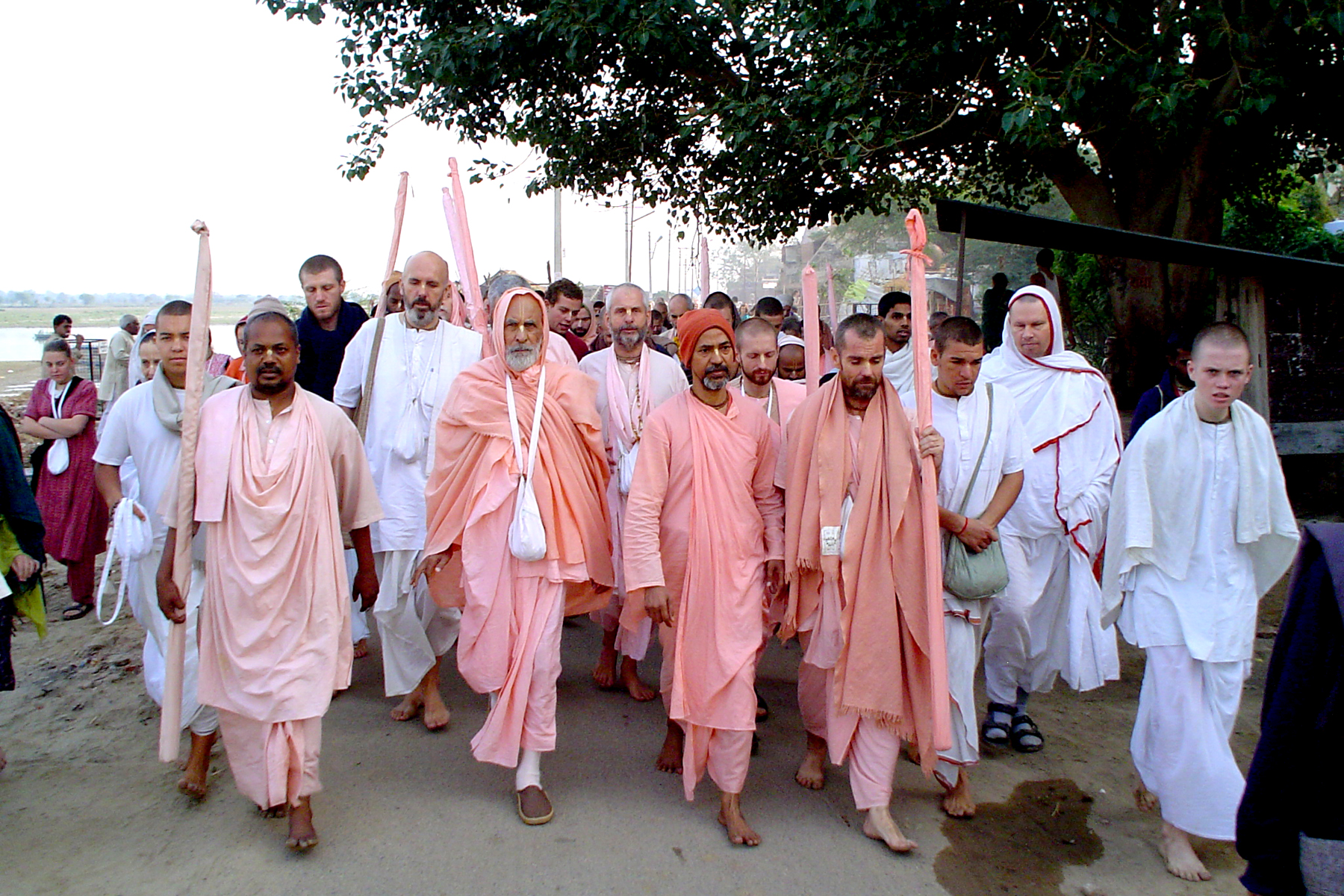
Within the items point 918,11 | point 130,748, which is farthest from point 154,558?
point 918,11

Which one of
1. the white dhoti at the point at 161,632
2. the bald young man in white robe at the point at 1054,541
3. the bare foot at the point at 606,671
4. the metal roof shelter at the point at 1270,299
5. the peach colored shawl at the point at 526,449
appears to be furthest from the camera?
the metal roof shelter at the point at 1270,299

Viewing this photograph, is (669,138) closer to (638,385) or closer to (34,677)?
(638,385)

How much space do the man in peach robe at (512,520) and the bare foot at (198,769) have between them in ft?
3.46

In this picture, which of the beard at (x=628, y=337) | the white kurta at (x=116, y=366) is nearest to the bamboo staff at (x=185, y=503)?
the beard at (x=628, y=337)

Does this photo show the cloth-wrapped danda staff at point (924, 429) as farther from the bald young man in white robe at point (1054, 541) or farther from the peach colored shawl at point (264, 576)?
the peach colored shawl at point (264, 576)

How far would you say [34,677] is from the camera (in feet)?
17.7

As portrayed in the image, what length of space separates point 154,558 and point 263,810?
3.86 ft

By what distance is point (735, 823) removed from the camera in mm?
3695

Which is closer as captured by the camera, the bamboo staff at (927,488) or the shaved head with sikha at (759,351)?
the bamboo staff at (927,488)

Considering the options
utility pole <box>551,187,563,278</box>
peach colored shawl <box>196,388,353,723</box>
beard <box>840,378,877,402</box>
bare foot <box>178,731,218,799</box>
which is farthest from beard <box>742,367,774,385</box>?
utility pole <box>551,187,563,278</box>

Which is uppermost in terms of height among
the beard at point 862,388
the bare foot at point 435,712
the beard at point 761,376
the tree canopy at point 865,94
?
the tree canopy at point 865,94

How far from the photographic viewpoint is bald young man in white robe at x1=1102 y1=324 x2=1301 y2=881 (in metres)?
3.53

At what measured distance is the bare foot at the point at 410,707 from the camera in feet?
15.8

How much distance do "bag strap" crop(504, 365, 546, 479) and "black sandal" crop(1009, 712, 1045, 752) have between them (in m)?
2.50
